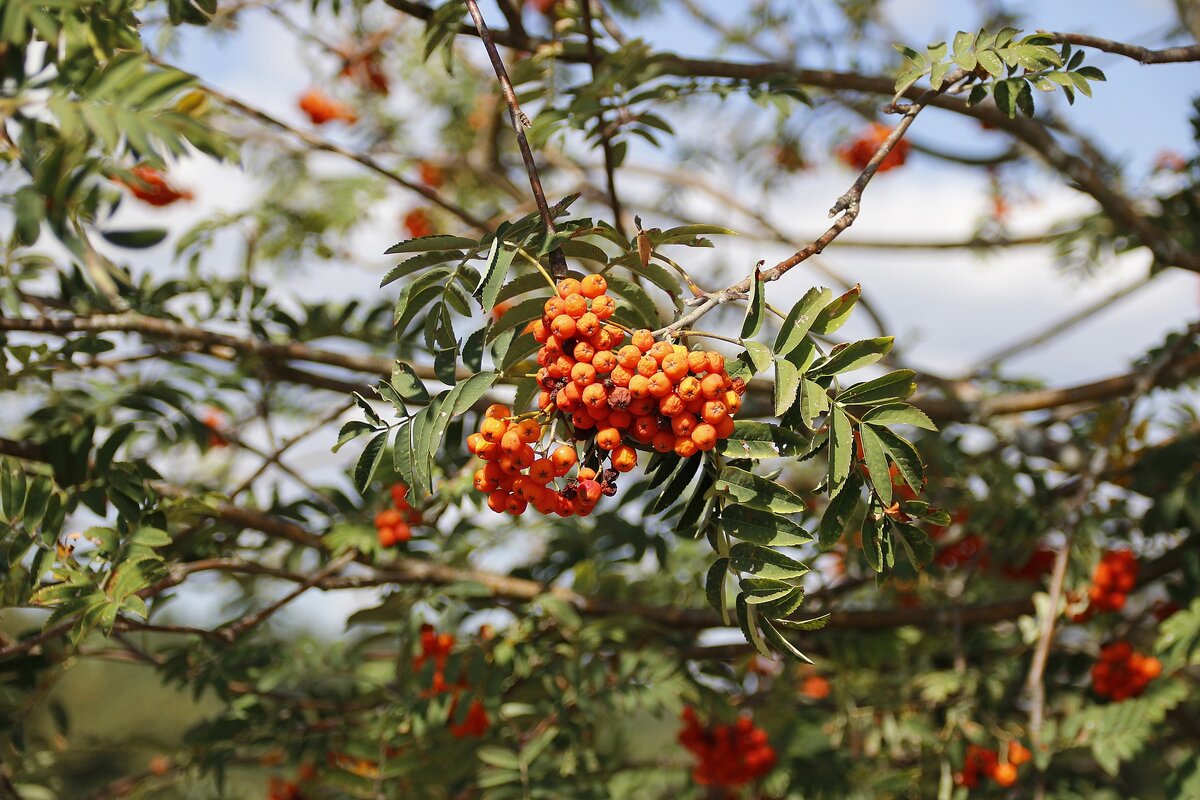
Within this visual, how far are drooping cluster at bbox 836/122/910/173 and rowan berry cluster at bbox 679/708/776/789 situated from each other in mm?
2867

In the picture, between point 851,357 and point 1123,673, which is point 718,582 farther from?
point 1123,673

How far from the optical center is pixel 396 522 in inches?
94.4

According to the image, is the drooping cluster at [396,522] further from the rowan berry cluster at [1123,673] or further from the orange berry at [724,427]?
the rowan berry cluster at [1123,673]

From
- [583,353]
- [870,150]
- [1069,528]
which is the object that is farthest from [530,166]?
[870,150]

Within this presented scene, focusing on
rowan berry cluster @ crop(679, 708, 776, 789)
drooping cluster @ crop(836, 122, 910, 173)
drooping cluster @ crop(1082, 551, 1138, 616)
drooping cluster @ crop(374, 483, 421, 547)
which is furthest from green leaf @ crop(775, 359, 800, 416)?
drooping cluster @ crop(836, 122, 910, 173)

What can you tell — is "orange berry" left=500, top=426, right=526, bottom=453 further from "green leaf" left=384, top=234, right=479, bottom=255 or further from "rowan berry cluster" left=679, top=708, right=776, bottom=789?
"rowan berry cluster" left=679, top=708, right=776, bottom=789

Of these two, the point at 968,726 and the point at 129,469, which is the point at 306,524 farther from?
the point at 968,726

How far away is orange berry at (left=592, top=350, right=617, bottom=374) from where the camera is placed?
4.00 ft

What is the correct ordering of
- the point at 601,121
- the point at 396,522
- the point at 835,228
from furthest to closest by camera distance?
1. the point at 396,522
2. the point at 601,121
3. the point at 835,228

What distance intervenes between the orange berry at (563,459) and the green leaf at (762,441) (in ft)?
0.66

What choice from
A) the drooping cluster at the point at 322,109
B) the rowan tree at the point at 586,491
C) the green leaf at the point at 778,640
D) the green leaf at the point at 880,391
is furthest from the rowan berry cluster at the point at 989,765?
the drooping cluster at the point at 322,109

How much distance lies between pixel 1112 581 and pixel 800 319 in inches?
69.5

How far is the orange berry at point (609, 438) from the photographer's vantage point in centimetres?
125

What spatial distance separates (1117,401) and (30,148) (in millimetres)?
2956
